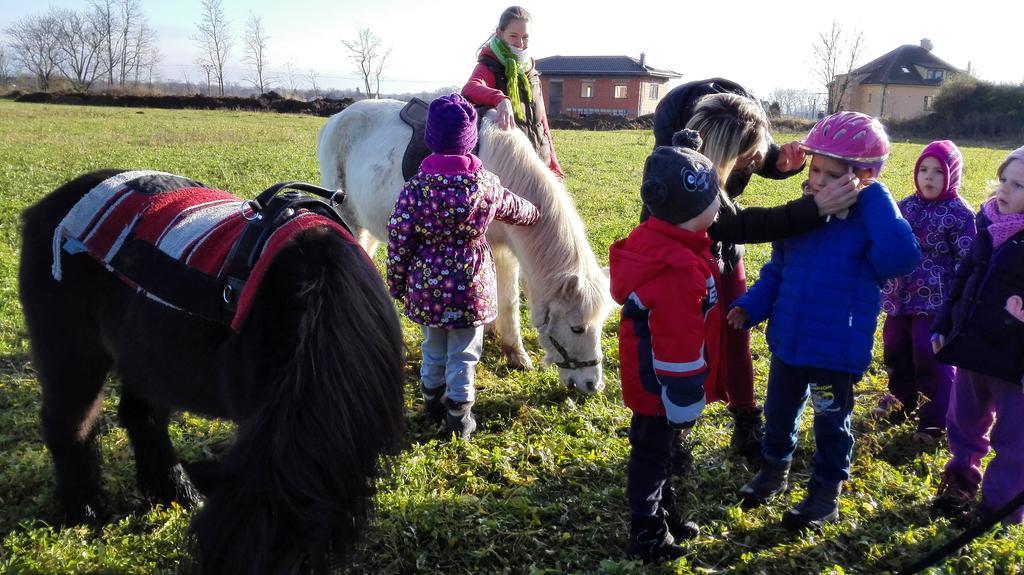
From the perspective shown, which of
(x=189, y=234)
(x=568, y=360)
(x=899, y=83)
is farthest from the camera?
(x=899, y=83)

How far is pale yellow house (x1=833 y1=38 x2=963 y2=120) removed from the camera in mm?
57000

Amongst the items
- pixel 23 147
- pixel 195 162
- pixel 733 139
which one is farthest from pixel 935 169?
pixel 23 147

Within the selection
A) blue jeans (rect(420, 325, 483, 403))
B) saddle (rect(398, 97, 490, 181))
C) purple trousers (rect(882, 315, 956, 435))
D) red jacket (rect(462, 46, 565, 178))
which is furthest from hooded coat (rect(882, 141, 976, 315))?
saddle (rect(398, 97, 490, 181))

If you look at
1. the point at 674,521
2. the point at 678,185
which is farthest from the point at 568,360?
the point at 678,185

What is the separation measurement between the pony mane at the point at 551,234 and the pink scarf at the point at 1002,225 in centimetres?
191

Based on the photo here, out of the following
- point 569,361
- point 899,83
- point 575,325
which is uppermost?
point 899,83

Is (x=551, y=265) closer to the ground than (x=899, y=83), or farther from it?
closer to the ground

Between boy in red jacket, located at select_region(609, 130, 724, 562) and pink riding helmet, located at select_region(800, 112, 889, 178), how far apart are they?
50 centimetres

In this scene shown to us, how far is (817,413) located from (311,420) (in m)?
2.16

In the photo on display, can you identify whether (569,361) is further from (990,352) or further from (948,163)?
(948,163)

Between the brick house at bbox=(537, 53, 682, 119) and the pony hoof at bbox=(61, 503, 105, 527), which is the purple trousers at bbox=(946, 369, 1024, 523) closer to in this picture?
the pony hoof at bbox=(61, 503, 105, 527)

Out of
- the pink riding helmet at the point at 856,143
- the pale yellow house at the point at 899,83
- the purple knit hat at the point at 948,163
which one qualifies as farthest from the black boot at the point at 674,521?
the pale yellow house at the point at 899,83

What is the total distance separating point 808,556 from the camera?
2656 mm

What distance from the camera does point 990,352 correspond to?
2.75 m
